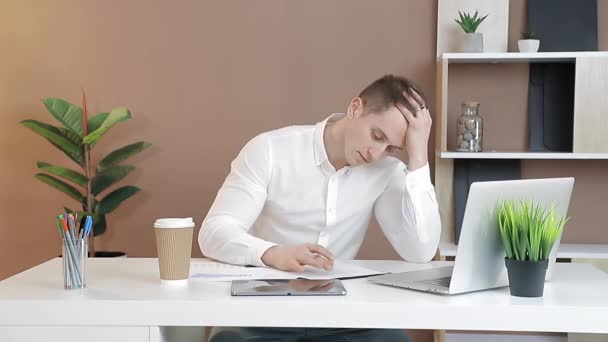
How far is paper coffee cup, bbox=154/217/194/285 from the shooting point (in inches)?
67.4

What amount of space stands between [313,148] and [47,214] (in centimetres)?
207

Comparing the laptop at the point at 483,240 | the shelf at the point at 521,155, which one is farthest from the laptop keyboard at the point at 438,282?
the shelf at the point at 521,155

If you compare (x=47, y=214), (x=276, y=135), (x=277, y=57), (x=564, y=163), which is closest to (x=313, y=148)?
(x=276, y=135)

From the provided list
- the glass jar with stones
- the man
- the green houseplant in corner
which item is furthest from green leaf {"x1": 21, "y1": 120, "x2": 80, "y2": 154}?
the glass jar with stones

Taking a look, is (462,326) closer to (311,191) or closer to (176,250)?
(176,250)

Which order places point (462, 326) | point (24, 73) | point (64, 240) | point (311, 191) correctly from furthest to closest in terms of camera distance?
1. point (24, 73)
2. point (311, 191)
3. point (64, 240)
4. point (462, 326)

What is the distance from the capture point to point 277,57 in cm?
377

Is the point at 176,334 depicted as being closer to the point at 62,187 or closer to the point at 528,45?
the point at 62,187

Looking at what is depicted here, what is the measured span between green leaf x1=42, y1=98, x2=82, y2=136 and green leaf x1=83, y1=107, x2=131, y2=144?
0.27 feet

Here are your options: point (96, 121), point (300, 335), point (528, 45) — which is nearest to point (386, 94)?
point (300, 335)

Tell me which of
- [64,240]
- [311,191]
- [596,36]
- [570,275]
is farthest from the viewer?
[596,36]

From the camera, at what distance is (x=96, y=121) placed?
3.62 meters

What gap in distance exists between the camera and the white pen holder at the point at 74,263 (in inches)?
65.2

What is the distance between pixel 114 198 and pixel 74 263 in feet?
6.57
